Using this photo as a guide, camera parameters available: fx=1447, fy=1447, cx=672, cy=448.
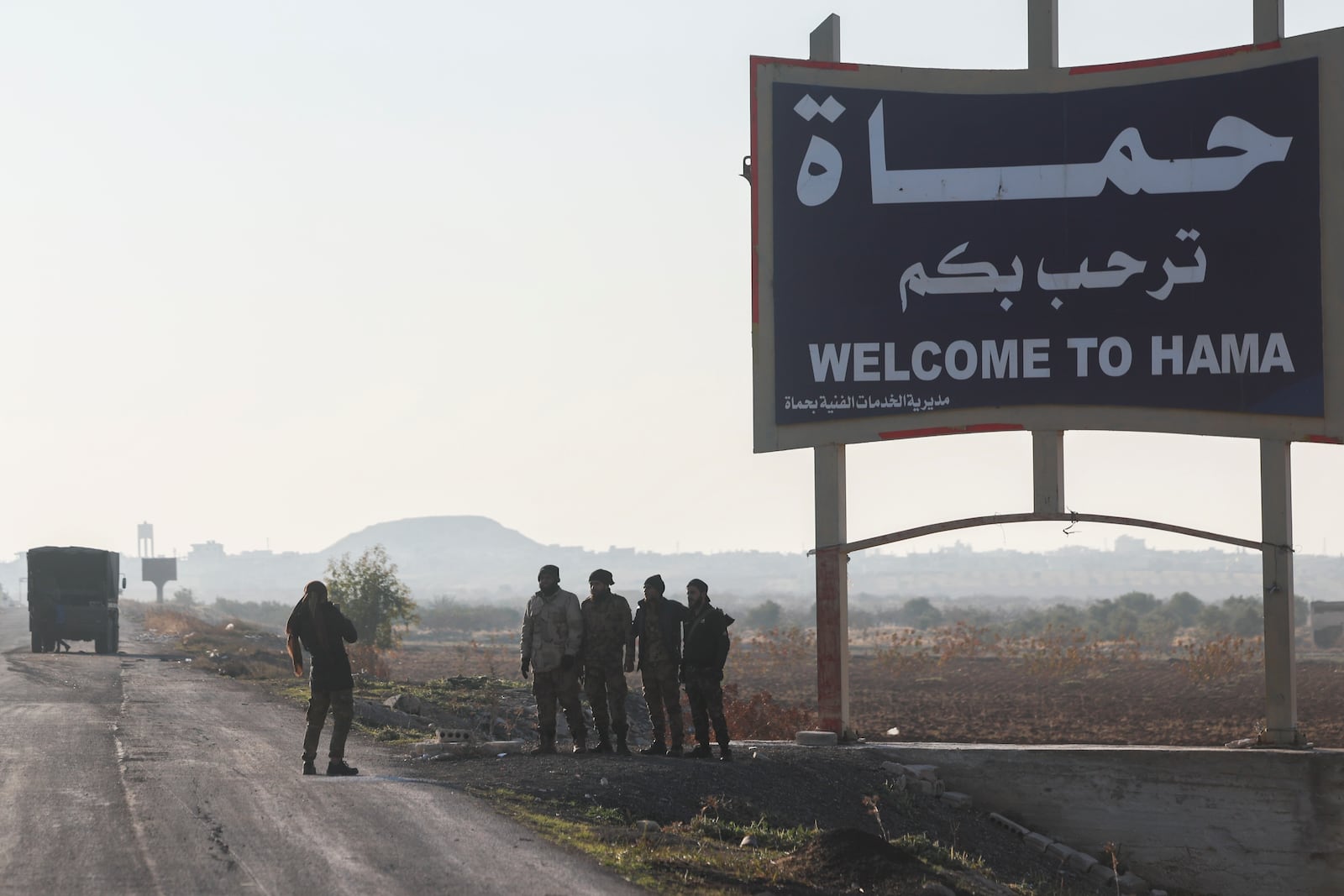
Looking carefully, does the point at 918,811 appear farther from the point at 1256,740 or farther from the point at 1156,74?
the point at 1156,74

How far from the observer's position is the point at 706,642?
1536cm

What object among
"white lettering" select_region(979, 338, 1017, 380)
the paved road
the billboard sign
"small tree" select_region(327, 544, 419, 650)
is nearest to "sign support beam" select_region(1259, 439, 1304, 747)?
the billboard sign

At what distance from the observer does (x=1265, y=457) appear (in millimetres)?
17000

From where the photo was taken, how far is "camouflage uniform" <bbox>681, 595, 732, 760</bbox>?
15.4 meters

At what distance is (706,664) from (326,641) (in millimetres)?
3967

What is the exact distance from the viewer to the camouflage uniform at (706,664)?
50.4ft

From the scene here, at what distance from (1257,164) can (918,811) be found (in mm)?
8439

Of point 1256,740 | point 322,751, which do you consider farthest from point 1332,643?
point 322,751

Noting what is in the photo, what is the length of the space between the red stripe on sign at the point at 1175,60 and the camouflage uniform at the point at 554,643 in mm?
8848

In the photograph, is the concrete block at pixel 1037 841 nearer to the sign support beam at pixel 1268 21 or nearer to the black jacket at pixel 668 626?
the black jacket at pixel 668 626

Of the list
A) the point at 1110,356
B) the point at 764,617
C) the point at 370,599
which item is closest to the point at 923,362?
the point at 1110,356

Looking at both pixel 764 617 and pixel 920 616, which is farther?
pixel 920 616

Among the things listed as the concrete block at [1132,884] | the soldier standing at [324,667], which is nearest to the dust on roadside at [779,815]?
the concrete block at [1132,884]

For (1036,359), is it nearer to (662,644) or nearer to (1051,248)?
(1051,248)
